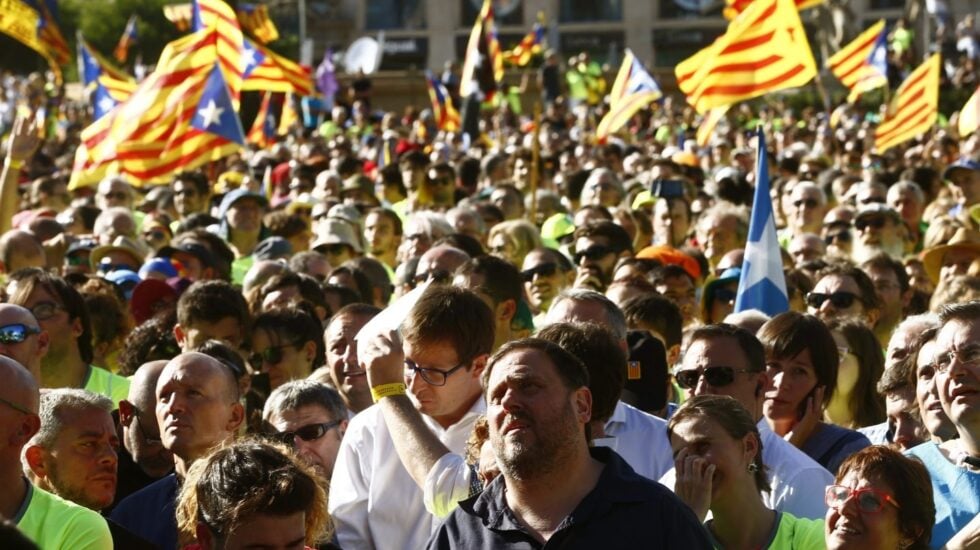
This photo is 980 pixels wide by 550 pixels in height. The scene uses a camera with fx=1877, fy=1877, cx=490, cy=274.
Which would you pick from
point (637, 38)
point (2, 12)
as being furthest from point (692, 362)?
point (637, 38)

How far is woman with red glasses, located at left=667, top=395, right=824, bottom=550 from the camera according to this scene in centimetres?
508

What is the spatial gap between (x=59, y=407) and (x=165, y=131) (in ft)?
29.5

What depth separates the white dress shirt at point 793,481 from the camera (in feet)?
18.1

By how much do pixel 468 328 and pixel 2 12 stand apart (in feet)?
48.4

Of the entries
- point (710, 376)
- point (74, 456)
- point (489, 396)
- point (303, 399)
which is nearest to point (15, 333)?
point (303, 399)

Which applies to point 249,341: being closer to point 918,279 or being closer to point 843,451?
point 843,451

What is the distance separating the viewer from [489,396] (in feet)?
14.7

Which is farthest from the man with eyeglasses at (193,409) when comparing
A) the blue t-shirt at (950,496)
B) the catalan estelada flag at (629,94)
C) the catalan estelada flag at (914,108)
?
the catalan estelada flag at (914,108)

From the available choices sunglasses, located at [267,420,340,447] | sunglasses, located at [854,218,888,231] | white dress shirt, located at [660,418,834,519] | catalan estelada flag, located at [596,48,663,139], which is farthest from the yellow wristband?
catalan estelada flag, located at [596,48,663,139]

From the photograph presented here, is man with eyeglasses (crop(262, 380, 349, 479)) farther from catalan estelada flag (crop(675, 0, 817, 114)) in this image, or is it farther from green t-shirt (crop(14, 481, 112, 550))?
catalan estelada flag (crop(675, 0, 817, 114))

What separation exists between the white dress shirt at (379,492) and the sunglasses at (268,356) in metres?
2.41

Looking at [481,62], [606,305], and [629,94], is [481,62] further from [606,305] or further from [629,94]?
[606,305]

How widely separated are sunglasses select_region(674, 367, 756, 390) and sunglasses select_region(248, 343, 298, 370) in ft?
8.01

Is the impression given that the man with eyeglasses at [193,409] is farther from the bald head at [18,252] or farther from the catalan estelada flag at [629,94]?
the catalan estelada flag at [629,94]
